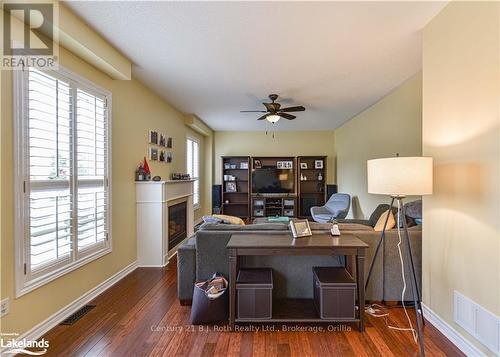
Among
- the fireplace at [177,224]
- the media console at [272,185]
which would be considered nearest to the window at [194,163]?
the media console at [272,185]

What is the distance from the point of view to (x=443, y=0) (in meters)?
2.02

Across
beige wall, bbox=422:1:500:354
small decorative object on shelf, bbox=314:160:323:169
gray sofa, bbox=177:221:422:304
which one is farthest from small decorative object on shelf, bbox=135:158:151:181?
small decorative object on shelf, bbox=314:160:323:169

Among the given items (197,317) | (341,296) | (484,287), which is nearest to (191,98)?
(197,317)

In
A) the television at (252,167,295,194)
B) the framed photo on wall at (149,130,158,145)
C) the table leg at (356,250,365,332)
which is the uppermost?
the framed photo on wall at (149,130,158,145)

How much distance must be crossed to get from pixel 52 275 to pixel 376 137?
4909 millimetres

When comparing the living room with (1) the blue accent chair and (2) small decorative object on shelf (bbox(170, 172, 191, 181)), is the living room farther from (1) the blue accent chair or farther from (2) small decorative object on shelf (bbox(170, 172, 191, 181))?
(1) the blue accent chair

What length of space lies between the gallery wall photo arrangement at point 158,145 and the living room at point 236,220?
47 cm

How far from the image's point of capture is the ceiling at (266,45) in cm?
210

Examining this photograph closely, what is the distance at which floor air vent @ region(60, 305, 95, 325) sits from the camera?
2.31m

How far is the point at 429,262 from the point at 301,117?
4.15 m

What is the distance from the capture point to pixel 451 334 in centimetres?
204

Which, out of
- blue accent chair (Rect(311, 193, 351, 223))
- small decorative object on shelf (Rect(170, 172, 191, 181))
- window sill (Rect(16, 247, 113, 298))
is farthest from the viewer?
blue accent chair (Rect(311, 193, 351, 223))

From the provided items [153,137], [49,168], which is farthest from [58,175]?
[153,137]

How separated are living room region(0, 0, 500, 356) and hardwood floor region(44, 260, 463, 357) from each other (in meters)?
Result: 0.02
